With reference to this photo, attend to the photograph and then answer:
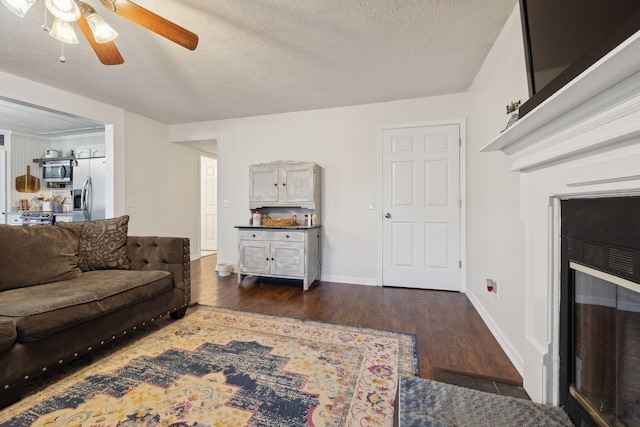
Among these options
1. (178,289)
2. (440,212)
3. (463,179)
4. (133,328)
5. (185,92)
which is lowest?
(133,328)

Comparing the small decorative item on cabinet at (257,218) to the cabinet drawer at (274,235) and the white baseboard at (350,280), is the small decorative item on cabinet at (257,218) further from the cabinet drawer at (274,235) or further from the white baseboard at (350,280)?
the white baseboard at (350,280)

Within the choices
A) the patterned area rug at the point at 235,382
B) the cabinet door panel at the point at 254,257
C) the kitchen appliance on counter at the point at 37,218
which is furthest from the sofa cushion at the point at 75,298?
the kitchen appliance on counter at the point at 37,218

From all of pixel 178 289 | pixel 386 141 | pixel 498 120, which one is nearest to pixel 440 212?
pixel 386 141

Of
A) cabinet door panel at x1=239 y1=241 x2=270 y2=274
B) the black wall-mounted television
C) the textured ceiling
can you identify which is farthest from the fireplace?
cabinet door panel at x1=239 y1=241 x2=270 y2=274

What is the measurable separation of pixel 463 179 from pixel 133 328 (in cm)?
349

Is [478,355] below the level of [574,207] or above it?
below

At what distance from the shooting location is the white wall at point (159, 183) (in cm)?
388

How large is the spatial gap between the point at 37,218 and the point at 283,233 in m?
4.72

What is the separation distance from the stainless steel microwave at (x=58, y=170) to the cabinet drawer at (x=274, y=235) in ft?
12.7

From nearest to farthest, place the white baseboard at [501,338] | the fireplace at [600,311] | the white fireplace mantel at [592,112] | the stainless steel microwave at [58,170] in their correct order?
the white fireplace mantel at [592,112] < the fireplace at [600,311] < the white baseboard at [501,338] < the stainless steel microwave at [58,170]

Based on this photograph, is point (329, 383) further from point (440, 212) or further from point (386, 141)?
point (386, 141)

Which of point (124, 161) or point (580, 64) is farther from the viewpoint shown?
point (124, 161)

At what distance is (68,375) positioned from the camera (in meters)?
1.53

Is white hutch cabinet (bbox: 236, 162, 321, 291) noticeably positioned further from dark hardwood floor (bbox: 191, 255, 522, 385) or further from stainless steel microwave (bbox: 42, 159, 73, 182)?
stainless steel microwave (bbox: 42, 159, 73, 182)
